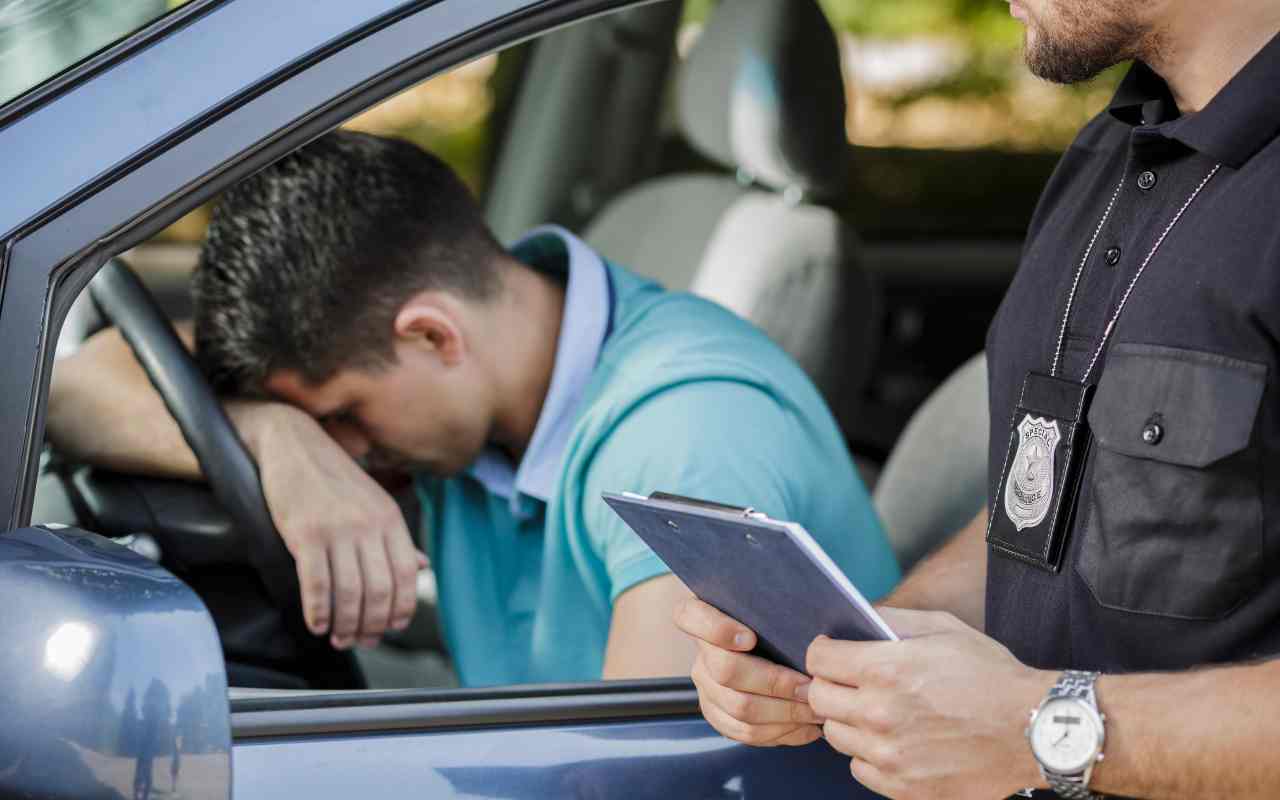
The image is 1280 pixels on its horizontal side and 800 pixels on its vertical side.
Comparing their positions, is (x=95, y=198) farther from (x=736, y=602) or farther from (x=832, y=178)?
(x=832, y=178)

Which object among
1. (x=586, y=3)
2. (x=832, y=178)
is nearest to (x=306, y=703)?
(x=586, y=3)

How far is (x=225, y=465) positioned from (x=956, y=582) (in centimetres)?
69

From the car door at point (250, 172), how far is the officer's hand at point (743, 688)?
0.04m

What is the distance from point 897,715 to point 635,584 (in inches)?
17.7

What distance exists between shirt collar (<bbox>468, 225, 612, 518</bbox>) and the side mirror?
781 mm

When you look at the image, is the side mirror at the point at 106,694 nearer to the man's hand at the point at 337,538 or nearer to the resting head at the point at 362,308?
the man's hand at the point at 337,538

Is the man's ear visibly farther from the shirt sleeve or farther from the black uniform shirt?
the black uniform shirt

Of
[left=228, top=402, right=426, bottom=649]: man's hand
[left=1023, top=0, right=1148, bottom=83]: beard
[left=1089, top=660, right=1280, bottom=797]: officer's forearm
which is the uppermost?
[left=1023, top=0, right=1148, bottom=83]: beard

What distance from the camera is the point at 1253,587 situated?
107cm

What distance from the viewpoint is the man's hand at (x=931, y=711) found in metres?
1.03

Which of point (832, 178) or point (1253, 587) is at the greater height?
point (832, 178)

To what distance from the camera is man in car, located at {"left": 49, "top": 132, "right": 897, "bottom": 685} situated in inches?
61.8

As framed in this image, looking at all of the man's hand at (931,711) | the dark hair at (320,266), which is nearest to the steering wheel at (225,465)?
the dark hair at (320,266)

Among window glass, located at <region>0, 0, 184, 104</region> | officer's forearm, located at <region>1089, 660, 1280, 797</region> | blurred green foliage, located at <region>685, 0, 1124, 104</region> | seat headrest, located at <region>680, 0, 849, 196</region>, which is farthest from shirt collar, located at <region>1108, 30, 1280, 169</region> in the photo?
blurred green foliage, located at <region>685, 0, 1124, 104</region>
